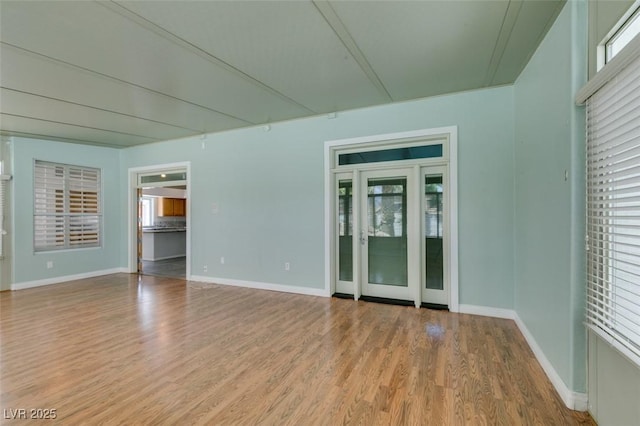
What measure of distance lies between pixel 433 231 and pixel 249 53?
3.10 m

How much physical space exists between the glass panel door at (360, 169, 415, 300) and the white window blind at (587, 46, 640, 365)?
7.60 ft

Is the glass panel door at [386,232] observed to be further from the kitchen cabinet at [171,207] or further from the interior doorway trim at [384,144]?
the kitchen cabinet at [171,207]

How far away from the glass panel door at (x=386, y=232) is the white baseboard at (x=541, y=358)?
0.89 metres

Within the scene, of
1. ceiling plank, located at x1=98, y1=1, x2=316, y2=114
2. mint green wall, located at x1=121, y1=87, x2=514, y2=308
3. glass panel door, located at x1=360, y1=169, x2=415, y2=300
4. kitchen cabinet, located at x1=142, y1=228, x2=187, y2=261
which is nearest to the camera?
ceiling plank, located at x1=98, y1=1, x2=316, y2=114

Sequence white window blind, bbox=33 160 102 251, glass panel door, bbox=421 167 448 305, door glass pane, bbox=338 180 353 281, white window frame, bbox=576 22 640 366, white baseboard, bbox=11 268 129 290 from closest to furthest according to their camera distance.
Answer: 1. white window frame, bbox=576 22 640 366
2. glass panel door, bbox=421 167 448 305
3. door glass pane, bbox=338 180 353 281
4. white baseboard, bbox=11 268 129 290
5. white window blind, bbox=33 160 102 251

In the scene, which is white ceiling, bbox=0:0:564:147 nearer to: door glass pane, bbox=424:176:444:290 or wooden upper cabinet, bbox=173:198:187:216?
door glass pane, bbox=424:176:444:290

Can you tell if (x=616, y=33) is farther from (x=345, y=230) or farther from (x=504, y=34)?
(x=345, y=230)

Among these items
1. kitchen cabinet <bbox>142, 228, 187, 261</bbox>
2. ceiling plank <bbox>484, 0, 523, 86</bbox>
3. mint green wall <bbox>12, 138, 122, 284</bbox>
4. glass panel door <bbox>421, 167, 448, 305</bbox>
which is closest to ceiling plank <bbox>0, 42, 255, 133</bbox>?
mint green wall <bbox>12, 138, 122, 284</bbox>

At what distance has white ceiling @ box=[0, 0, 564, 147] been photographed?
7.27 feet

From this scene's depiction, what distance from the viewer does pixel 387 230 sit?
4355 mm

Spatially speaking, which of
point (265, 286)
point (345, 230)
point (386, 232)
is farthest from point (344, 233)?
point (265, 286)

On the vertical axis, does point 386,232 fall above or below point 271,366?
above

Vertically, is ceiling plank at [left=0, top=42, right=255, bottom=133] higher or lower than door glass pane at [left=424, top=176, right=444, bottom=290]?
higher

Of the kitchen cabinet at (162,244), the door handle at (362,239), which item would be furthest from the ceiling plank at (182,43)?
the kitchen cabinet at (162,244)
